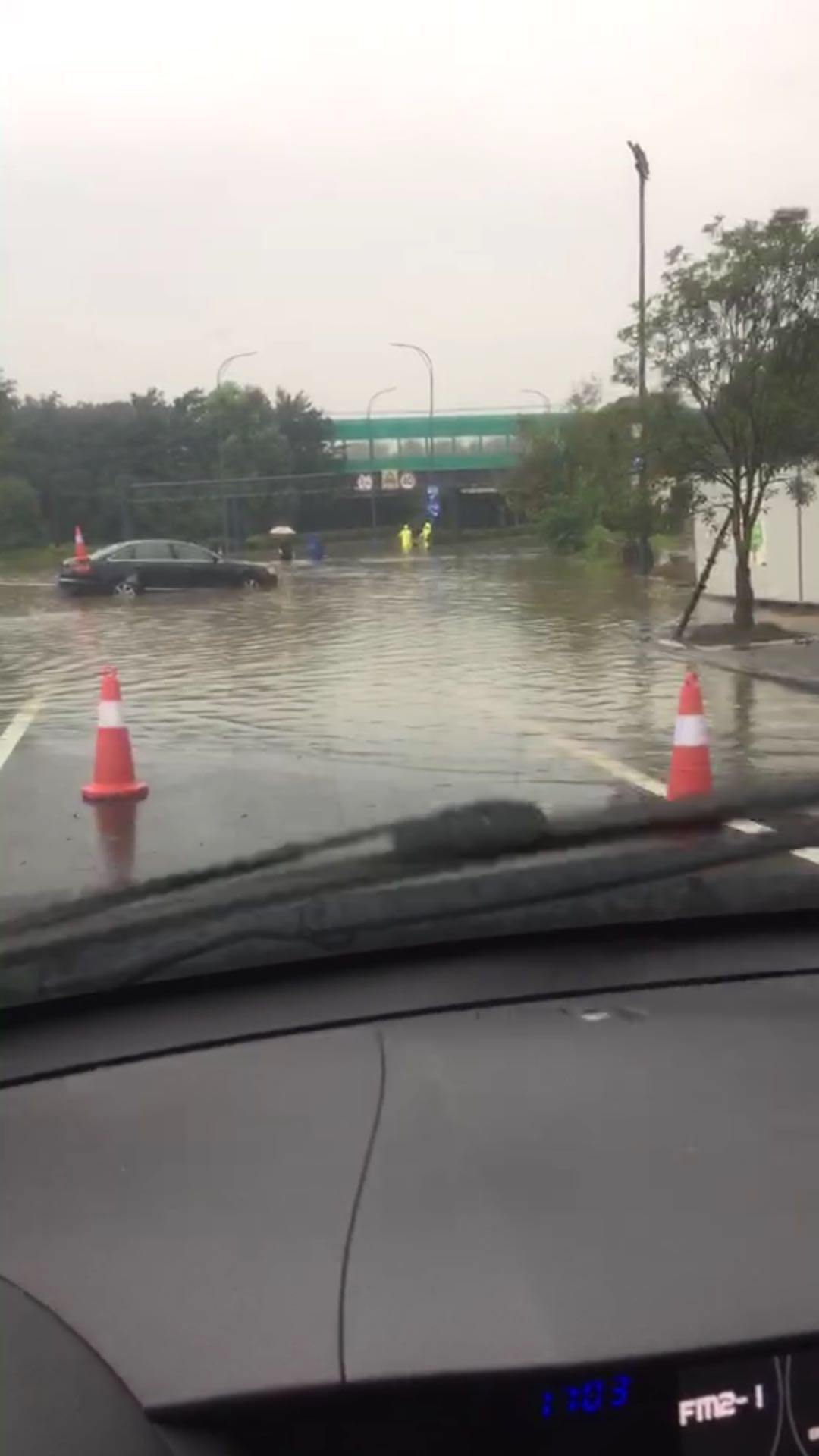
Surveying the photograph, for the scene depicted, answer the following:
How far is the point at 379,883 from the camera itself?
10.5 ft

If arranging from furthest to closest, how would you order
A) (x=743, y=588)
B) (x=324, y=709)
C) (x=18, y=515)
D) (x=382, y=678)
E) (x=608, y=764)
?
(x=743, y=588) → (x=382, y=678) → (x=324, y=709) → (x=608, y=764) → (x=18, y=515)

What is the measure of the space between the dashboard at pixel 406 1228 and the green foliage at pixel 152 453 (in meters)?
2.27

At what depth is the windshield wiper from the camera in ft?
9.37

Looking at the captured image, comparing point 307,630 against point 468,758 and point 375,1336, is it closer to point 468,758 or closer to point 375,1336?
point 468,758

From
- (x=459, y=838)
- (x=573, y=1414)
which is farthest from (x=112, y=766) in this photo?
(x=573, y=1414)

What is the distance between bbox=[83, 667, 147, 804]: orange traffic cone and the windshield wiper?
10.9 ft

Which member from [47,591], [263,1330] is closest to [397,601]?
[47,591]

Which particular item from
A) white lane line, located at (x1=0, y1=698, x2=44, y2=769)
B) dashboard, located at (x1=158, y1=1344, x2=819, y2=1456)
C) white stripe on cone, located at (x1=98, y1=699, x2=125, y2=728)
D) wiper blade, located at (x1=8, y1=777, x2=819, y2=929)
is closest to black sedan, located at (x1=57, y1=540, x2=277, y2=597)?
white stripe on cone, located at (x1=98, y1=699, x2=125, y2=728)

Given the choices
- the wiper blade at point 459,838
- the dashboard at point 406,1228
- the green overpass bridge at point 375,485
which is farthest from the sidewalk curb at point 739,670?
the dashboard at point 406,1228

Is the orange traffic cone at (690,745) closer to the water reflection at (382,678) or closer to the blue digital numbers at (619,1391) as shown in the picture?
the water reflection at (382,678)

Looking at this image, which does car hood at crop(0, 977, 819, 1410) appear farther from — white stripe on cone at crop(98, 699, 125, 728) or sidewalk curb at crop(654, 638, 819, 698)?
sidewalk curb at crop(654, 638, 819, 698)

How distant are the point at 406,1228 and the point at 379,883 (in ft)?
3.63

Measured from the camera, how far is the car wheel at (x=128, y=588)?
245 inches

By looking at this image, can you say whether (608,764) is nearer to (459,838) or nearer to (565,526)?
(565,526)
